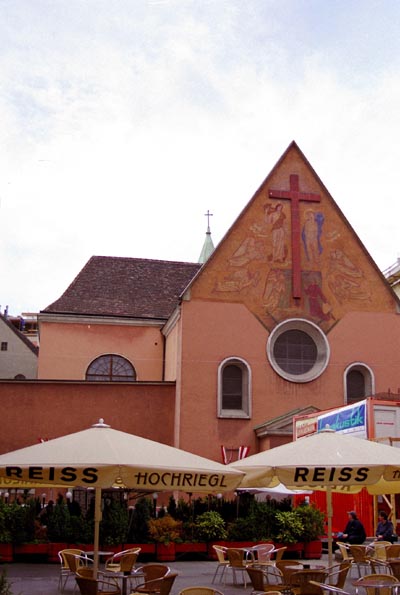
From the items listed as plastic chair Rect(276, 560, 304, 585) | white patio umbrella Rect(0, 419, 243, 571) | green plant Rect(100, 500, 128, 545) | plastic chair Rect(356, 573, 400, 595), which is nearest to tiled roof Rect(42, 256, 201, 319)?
green plant Rect(100, 500, 128, 545)

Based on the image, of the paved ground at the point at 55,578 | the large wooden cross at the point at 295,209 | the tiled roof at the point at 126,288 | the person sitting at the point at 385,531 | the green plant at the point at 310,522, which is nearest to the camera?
the paved ground at the point at 55,578

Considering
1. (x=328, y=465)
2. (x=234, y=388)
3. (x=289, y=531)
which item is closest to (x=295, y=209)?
(x=234, y=388)

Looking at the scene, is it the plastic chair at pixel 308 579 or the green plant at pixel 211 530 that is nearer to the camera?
the plastic chair at pixel 308 579

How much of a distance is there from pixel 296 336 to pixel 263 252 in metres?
3.98

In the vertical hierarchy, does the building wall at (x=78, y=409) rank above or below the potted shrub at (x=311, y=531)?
above

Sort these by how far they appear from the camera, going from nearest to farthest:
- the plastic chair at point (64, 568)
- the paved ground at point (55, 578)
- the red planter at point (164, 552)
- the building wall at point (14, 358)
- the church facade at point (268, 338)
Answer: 1. the plastic chair at point (64, 568)
2. the paved ground at point (55, 578)
3. the red planter at point (164, 552)
4. the church facade at point (268, 338)
5. the building wall at point (14, 358)

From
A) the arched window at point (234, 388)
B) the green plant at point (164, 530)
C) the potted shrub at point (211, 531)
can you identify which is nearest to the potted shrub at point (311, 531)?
the potted shrub at point (211, 531)

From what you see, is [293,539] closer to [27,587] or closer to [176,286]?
[27,587]

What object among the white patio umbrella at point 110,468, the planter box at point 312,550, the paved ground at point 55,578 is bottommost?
the paved ground at point 55,578

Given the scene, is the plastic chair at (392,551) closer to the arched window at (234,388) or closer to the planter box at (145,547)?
the planter box at (145,547)

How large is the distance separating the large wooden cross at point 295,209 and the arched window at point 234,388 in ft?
13.2

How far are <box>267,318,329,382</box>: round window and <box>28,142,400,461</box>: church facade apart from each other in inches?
1.7

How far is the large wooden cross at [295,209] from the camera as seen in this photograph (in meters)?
32.2

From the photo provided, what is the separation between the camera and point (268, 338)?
3139 centimetres
